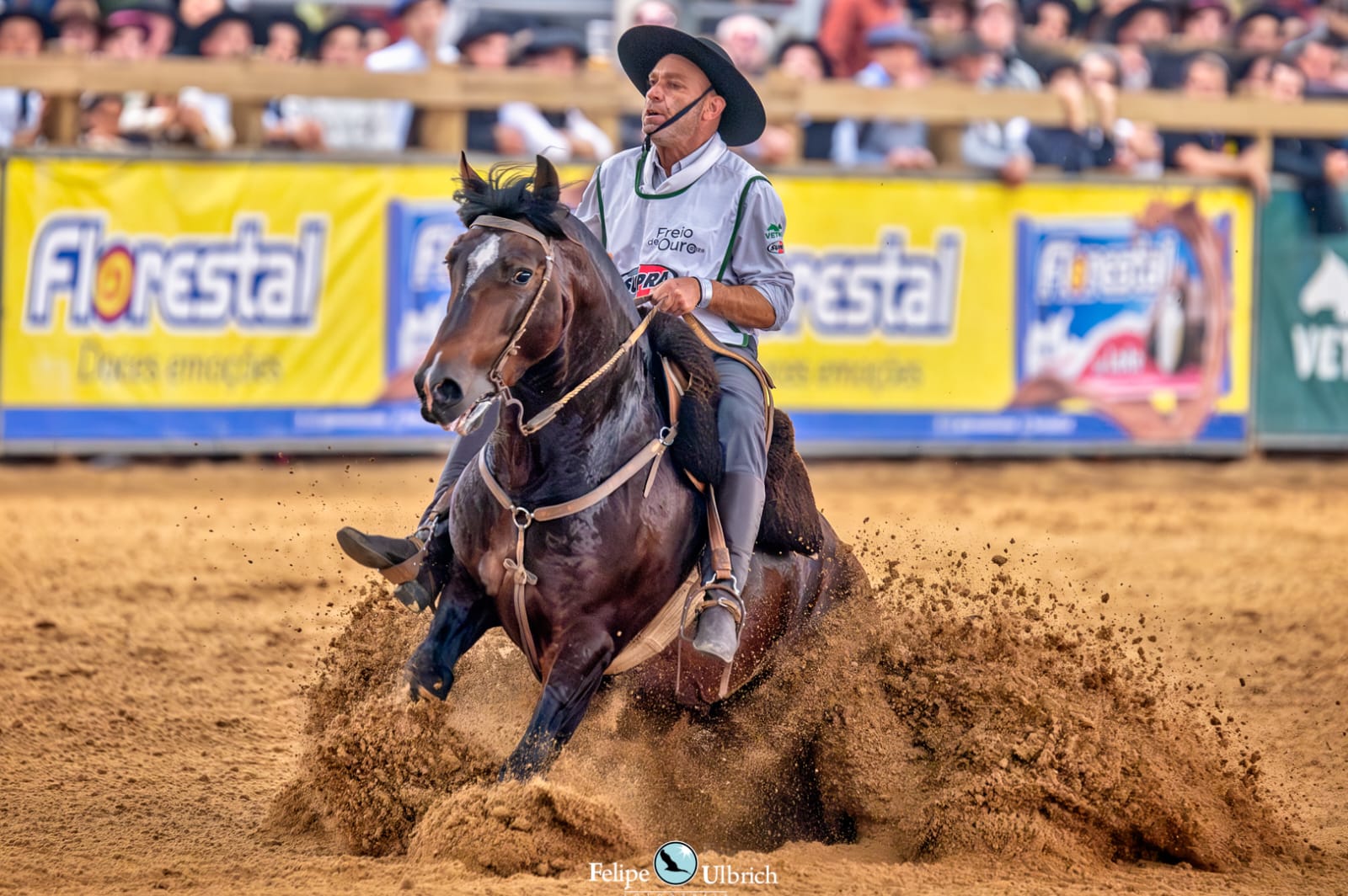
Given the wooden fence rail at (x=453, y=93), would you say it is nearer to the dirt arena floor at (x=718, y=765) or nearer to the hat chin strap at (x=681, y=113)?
the dirt arena floor at (x=718, y=765)

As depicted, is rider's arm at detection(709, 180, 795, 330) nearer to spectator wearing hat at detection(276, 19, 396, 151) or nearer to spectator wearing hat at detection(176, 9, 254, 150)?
spectator wearing hat at detection(276, 19, 396, 151)

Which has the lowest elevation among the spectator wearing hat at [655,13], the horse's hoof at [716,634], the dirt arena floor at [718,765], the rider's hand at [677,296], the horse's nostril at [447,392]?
the dirt arena floor at [718,765]

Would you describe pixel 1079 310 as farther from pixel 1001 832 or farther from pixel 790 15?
pixel 1001 832

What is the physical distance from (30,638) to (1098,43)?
9.96 metres

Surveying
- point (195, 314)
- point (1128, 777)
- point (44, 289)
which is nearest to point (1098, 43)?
point (195, 314)

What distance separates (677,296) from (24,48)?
8736mm

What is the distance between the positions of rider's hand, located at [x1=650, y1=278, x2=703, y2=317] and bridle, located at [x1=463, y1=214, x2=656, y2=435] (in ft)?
0.16

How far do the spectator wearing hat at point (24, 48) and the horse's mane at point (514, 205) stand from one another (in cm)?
831

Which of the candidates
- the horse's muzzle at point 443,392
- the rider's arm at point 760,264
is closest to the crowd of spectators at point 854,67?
the rider's arm at point 760,264

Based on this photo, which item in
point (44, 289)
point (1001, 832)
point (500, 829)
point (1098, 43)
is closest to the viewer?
point (500, 829)

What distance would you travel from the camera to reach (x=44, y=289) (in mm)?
10594

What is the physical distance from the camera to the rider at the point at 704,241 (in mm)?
4336

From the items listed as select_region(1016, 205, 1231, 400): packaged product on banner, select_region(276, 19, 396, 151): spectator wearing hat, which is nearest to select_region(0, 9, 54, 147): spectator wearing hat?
select_region(276, 19, 396, 151): spectator wearing hat

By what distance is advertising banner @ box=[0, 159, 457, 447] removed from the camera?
1064 centimetres
